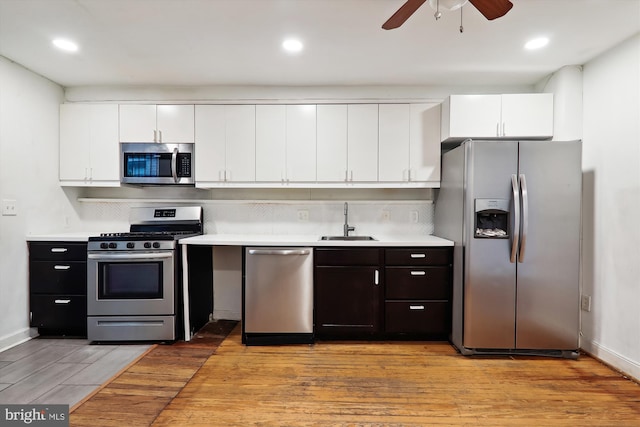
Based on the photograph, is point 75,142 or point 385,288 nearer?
point 385,288

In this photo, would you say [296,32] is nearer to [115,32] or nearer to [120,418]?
[115,32]

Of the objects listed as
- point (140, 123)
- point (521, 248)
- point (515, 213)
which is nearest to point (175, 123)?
point (140, 123)

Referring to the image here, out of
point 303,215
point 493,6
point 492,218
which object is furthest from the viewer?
point 303,215

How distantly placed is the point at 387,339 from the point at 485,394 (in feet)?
3.13

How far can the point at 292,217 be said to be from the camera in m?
3.57

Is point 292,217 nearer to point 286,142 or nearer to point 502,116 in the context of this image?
point 286,142

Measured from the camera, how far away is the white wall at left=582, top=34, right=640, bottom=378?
2346mm

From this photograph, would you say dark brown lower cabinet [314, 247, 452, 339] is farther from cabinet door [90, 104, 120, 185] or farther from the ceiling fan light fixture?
cabinet door [90, 104, 120, 185]

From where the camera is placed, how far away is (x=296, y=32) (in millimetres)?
2318

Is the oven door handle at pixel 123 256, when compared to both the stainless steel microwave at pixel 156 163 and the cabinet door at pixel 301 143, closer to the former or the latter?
the stainless steel microwave at pixel 156 163

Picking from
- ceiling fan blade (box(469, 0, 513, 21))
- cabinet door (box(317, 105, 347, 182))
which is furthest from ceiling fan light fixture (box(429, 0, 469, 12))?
cabinet door (box(317, 105, 347, 182))

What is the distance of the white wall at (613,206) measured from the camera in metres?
2.35

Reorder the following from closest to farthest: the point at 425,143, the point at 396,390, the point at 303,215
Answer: the point at 396,390 < the point at 425,143 < the point at 303,215

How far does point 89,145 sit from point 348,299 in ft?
9.83
